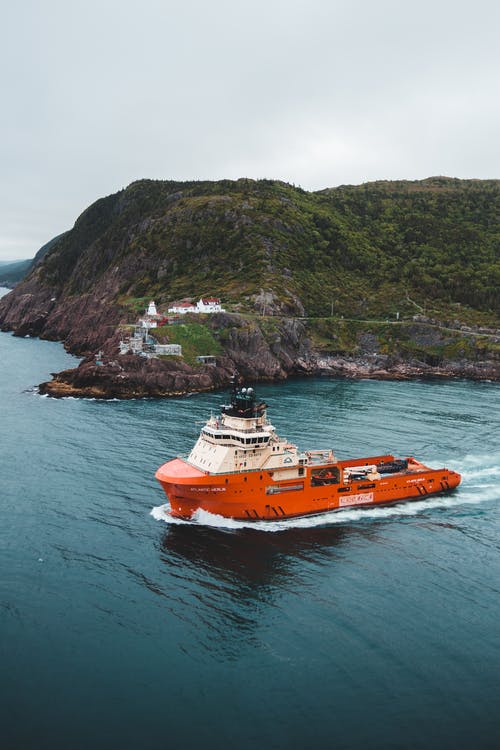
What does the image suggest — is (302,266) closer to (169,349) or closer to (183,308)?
(183,308)

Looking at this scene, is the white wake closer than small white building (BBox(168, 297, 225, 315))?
Yes

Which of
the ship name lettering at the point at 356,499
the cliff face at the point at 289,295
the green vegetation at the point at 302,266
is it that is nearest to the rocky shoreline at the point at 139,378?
the cliff face at the point at 289,295

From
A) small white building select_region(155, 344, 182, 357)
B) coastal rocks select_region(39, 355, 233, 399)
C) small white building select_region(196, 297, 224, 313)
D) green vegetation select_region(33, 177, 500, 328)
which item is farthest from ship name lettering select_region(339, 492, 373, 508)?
green vegetation select_region(33, 177, 500, 328)

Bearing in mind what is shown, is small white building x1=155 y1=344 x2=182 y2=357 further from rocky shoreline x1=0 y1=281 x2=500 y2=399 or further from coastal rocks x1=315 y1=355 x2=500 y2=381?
coastal rocks x1=315 y1=355 x2=500 y2=381

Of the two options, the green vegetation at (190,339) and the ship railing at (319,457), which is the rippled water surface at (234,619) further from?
the green vegetation at (190,339)

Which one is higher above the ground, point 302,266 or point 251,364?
point 302,266

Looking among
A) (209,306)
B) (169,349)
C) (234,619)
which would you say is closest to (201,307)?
(209,306)

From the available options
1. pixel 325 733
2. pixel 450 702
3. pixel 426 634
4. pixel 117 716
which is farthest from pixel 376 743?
pixel 117 716
